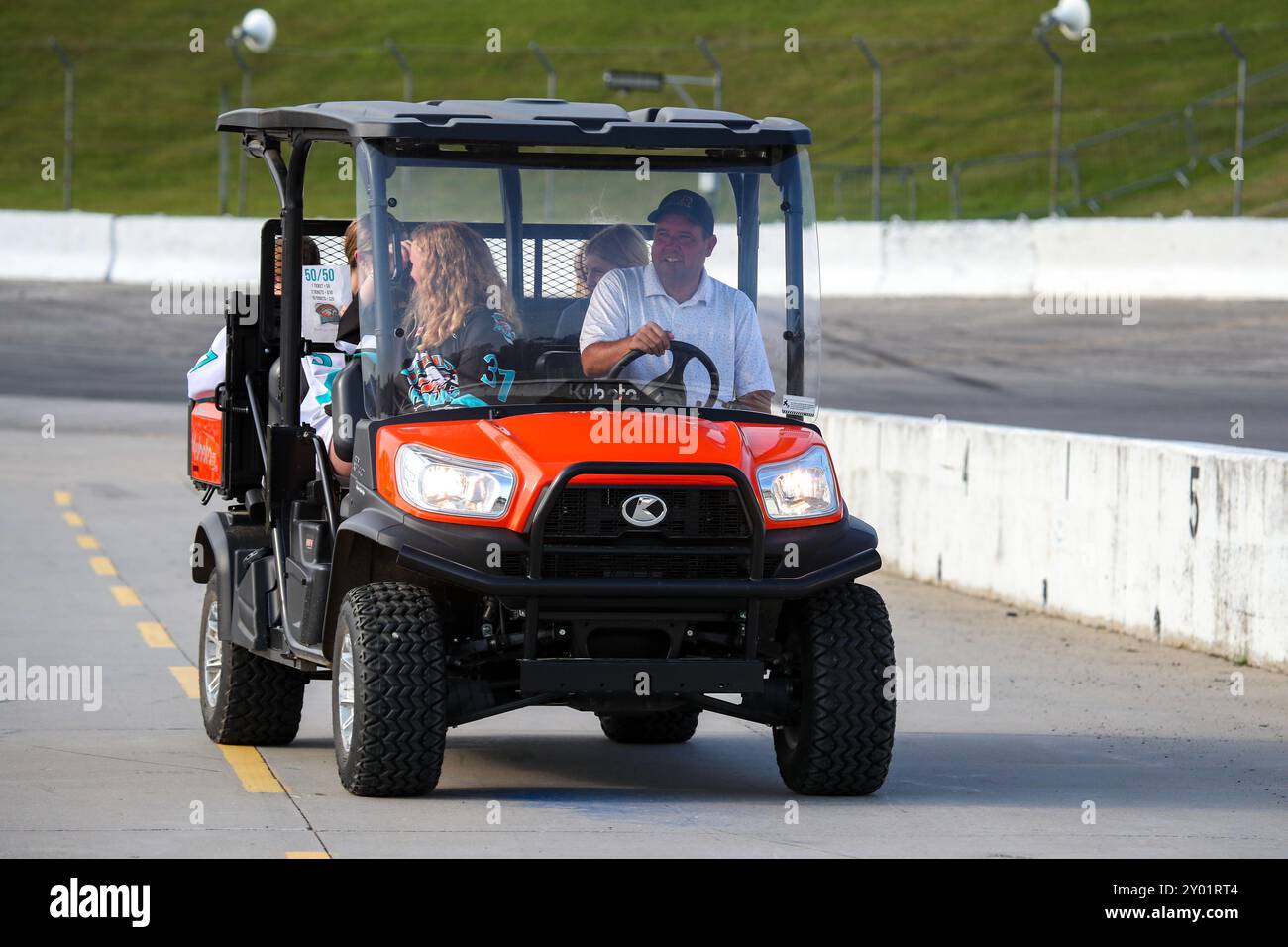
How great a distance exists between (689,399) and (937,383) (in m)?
19.7

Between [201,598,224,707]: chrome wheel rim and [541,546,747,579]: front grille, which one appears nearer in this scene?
[541,546,747,579]: front grille

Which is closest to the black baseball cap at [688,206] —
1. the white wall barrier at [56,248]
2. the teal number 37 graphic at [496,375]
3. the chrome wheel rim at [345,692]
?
the teal number 37 graphic at [496,375]

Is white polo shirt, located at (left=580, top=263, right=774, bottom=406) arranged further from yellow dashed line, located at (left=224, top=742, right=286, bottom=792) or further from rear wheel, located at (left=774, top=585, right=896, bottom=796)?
yellow dashed line, located at (left=224, top=742, right=286, bottom=792)

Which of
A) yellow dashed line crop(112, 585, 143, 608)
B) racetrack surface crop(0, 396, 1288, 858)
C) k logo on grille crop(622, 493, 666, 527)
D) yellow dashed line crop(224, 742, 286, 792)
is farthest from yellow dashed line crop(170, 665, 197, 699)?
k logo on grille crop(622, 493, 666, 527)

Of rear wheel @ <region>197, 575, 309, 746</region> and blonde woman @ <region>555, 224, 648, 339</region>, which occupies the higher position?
blonde woman @ <region>555, 224, 648, 339</region>

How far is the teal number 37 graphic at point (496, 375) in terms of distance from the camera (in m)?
7.95

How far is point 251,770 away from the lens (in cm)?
866

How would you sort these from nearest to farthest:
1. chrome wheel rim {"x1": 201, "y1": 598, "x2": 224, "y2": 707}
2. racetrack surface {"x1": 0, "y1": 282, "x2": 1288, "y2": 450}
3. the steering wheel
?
the steering wheel
chrome wheel rim {"x1": 201, "y1": 598, "x2": 224, "y2": 707}
racetrack surface {"x1": 0, "y1": 282, "x2": 1288, "y2": 450}

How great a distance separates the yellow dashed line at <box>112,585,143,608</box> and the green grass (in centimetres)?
3210

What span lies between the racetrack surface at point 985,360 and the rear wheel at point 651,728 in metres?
11.4

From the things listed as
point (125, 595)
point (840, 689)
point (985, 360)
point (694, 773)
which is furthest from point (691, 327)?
point (985, 360)

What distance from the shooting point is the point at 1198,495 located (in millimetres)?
11875

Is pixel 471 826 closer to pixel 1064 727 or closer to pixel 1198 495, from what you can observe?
→ pixel 1064 727

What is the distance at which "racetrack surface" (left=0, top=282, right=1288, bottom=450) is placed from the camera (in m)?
24.1
